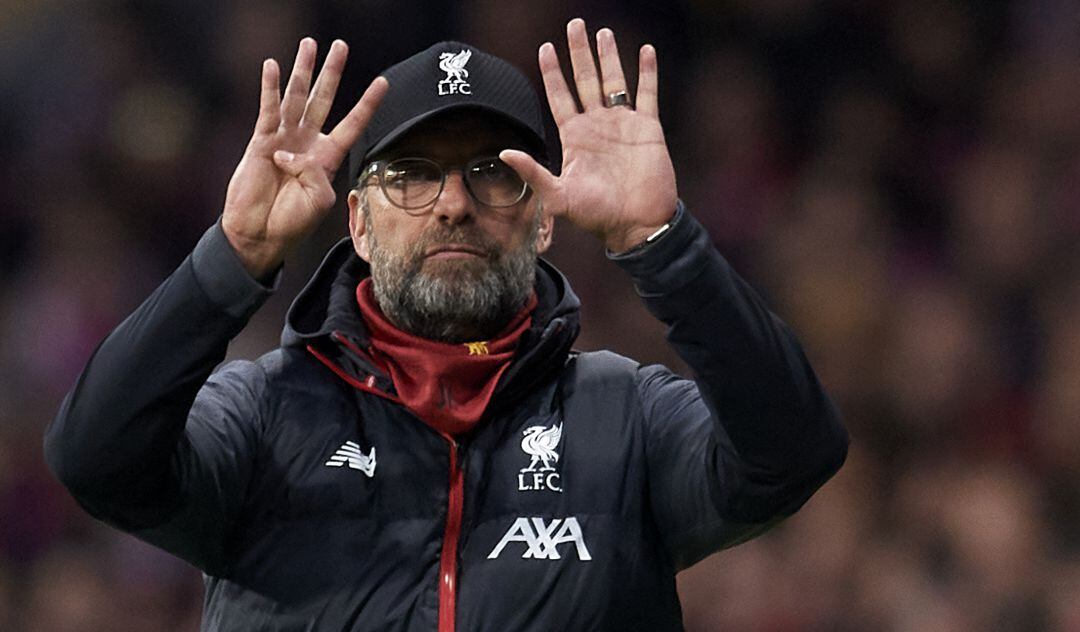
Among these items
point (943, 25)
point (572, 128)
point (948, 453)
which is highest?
point (572, 128)

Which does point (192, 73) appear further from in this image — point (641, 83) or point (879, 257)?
point (641, 83)

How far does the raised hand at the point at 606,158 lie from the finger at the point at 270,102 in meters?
0.36

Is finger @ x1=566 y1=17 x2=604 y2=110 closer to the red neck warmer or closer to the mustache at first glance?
the mustache

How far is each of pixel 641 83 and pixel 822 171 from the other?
149 inches

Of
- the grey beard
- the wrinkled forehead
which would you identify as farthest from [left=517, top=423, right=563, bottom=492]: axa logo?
the wrinkled forehead

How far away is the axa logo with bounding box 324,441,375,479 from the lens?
3109mm

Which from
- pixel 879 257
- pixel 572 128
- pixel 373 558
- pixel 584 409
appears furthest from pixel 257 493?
pixel 879 257

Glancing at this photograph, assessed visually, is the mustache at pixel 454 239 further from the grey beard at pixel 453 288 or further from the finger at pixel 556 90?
the finger at pixel 556 90

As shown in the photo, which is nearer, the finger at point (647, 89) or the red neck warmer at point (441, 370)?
the finger at point (647, 89)

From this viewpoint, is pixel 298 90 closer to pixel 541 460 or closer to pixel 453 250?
pixel 453 250

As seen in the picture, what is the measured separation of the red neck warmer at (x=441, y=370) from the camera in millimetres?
3143

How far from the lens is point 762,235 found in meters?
6.58

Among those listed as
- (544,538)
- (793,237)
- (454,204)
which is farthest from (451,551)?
(793,237)

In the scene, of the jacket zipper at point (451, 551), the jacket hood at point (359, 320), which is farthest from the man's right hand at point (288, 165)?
the jacket zipper at point (451, 551)
